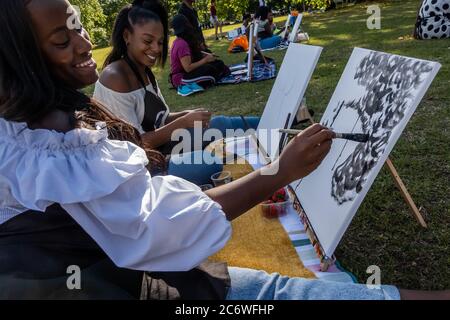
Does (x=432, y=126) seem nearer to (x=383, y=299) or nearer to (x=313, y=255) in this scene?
(x=313, y=255)

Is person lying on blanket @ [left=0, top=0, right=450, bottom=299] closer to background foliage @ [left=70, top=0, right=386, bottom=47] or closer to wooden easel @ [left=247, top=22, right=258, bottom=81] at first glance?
wooden easel @ [left=247, top=22, right=258, bottom=81]

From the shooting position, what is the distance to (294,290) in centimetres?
120

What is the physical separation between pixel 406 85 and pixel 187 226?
1014mm

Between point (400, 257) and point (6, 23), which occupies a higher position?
point (6, 23)

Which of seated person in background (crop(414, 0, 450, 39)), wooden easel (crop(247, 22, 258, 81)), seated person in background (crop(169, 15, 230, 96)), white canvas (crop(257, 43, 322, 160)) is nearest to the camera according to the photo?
white canvas (crop(257, 43, 322, 160))

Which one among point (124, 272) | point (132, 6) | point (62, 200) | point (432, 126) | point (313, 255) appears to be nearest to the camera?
point (62, 200)

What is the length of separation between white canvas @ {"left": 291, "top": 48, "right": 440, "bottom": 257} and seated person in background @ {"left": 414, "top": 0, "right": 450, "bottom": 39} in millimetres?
5653

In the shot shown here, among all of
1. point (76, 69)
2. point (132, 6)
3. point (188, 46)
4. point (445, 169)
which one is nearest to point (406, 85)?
point (76, 69)

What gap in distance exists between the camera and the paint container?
7.63 ft

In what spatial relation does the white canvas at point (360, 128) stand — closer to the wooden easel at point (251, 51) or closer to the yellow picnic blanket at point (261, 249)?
the yellow picnic blanket at point (261, 249)

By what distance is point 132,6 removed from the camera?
2566mm

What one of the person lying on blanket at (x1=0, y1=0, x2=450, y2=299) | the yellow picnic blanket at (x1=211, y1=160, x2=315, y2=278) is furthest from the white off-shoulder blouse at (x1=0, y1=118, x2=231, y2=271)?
the yellow picnic blanket at (x1=211, y1=160, x2=315, y2=278)

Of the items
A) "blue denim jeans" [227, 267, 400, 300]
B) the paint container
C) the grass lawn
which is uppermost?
"blue denim jeans" [227, 267, 400, 300]

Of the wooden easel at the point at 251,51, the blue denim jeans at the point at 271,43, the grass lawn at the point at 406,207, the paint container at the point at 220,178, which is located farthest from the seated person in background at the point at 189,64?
the paint container at the point at 220,178
